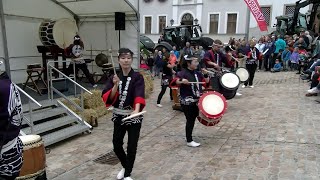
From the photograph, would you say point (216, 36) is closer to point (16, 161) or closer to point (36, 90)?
point (36, 90)

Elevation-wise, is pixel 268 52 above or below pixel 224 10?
below

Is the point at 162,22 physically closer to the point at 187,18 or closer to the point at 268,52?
the point at 187,18

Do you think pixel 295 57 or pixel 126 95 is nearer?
pixel 126 95

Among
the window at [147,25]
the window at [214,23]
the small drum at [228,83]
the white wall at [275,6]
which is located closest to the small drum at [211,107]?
the small drum at [228,83]

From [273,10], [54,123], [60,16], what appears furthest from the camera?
[273,10]

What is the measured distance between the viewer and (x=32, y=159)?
12.2ft

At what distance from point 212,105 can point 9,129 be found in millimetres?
3393

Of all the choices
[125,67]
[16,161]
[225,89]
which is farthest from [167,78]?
[16,161]

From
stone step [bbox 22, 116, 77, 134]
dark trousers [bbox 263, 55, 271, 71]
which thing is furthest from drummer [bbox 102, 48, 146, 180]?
dark trousers [bbox 263, 55, 271, 71]

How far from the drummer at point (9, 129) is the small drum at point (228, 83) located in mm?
5360

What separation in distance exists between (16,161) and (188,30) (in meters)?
20.4

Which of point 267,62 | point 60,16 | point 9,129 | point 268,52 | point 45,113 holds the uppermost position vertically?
point 60,16

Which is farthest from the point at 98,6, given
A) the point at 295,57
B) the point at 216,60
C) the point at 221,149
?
the point at 295,57

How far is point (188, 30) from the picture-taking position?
72.4ft
